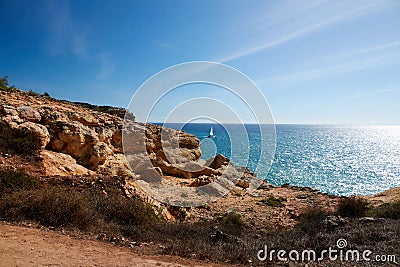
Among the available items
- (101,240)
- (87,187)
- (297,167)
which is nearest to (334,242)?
(101,240)

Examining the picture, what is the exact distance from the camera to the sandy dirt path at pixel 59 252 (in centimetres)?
426

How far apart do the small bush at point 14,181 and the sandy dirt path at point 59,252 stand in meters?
1.73

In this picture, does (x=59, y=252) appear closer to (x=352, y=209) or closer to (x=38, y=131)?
(x=38, y=131)

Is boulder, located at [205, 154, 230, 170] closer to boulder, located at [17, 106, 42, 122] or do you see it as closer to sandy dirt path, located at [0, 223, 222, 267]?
boulder, located at [17, 106, 42, 122]

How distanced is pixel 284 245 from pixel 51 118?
40.1ft

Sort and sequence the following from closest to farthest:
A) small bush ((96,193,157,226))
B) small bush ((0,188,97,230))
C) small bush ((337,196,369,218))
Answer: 1. small bush ((0,188,97,230))
2. small bush ((96,193,157,226))
3. small bush ((337,196,369,218))

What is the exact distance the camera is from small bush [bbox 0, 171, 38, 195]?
22.7 ft

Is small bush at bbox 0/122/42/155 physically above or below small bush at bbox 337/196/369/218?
above

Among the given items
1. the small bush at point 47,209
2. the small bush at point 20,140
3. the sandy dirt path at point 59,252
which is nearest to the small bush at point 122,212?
the small bush at point 47,209

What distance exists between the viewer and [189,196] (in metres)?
16.4

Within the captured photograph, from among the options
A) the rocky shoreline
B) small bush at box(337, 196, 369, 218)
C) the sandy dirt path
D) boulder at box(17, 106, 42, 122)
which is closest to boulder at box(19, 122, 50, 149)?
the rocky shoreline

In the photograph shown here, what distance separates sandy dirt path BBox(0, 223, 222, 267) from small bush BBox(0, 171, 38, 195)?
173 centimetres

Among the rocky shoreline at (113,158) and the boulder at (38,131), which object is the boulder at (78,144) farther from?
the boulder at (38,131)

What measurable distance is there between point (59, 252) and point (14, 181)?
3.91 metres
